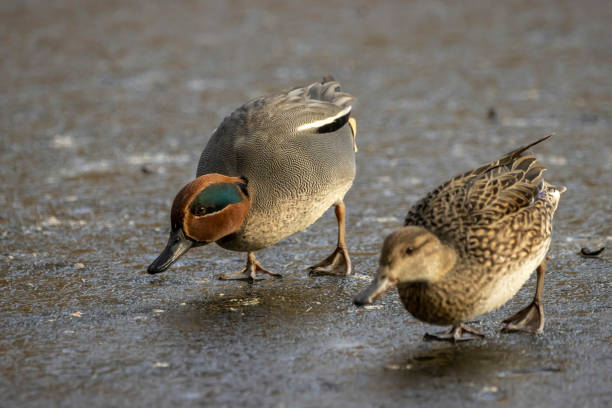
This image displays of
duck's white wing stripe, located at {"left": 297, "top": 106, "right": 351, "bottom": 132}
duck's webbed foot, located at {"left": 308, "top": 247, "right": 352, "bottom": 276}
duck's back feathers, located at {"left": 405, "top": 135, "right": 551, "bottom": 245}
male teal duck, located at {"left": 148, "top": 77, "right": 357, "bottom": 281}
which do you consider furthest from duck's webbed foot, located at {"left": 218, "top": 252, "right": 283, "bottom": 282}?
duck's back feathers, located at {"left": 405, "top": 135, "right": 551, "bottom": 245}

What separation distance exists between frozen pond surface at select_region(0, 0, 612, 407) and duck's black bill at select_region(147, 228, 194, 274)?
0.20 m

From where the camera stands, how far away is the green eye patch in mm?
3969

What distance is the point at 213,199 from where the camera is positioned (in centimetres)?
400

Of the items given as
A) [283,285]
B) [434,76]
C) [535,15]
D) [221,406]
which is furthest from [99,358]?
[535,15]

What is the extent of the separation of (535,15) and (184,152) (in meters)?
6.04

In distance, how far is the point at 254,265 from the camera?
456cm

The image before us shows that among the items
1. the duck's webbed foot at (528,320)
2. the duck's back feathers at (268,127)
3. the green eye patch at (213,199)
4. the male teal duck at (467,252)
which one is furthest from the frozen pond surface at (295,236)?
the duck's back feathers at (268,127)

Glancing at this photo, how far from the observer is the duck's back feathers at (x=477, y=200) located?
11.4 ft

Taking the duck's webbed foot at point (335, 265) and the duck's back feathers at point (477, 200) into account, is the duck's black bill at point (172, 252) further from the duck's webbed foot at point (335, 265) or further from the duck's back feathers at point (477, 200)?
the duck's back feathers at point (477, 200)

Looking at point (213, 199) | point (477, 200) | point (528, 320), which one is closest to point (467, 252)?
point (477, 200)

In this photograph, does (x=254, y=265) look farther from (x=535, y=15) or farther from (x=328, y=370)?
(x=535, y=15)

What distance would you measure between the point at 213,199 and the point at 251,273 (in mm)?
679

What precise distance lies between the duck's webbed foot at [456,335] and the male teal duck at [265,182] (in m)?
1.02

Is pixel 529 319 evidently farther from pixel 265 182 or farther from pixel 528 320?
pixel 265 182
